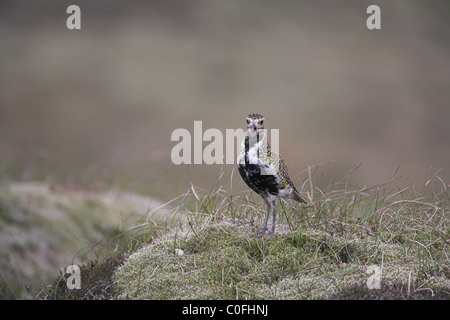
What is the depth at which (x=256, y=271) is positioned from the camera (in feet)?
7.37

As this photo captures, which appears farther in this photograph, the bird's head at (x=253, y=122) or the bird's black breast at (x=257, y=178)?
the bird's black breast at (x=257, y=178)

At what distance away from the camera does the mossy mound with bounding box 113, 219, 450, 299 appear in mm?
2117

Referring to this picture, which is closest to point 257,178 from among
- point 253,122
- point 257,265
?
point 253,122

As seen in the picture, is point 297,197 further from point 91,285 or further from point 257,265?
point 91,285

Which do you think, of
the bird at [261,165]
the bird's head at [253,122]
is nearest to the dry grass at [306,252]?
the bird at [261,165]

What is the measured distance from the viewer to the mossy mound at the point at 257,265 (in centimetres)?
212

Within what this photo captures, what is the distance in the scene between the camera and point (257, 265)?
7.56 feet

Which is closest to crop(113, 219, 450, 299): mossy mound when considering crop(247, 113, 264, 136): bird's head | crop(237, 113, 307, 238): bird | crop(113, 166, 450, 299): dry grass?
crop(113, 166, 450, 299): dry grass

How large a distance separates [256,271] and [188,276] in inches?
13.7

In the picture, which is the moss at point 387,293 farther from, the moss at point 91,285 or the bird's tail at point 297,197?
the moss at point 91,285

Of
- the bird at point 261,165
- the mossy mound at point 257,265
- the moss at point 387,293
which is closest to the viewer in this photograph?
the moss at point 387,293

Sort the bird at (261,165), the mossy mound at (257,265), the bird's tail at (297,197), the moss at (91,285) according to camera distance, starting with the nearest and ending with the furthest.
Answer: the mossy mound at (257,265) < the moss at (91,285) < the bird at (261,165) < the bird's tail at (297,197)

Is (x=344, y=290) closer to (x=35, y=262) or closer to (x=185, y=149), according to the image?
(x=185, y=149)

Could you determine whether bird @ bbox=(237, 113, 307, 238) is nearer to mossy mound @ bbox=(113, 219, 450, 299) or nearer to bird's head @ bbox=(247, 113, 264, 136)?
bird's head @ bbox=(247, 113, 264, 136)
